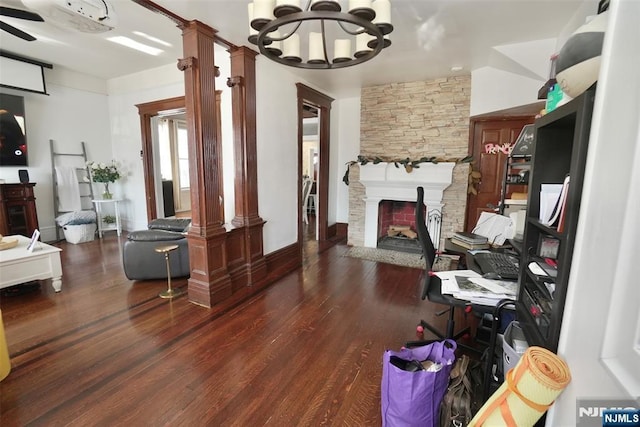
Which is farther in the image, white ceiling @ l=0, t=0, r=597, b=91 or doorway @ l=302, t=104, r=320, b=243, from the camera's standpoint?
doorway @ l=302, t=104, r=320, b=243

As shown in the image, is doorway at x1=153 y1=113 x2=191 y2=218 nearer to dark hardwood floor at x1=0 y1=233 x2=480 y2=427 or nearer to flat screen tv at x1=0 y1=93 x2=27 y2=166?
flat screen tv at x1=0 y1=93 x2=27 y2=166

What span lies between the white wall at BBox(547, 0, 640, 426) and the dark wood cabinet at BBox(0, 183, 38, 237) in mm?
6202

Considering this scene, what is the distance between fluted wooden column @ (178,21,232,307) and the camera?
2.58m

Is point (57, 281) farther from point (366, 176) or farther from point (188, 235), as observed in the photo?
point (366, 176)

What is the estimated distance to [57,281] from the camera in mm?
2986

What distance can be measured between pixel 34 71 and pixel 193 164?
381 cm

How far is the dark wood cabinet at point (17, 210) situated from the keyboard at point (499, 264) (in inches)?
236

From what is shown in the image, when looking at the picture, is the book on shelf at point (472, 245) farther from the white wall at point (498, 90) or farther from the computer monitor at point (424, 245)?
the white wall at point (498, 90)

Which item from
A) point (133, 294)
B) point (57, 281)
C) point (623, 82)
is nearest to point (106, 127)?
point (57, 281)

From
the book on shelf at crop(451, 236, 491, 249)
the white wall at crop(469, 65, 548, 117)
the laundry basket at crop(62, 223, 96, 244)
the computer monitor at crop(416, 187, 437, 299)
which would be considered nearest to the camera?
the computer monitor at crop(416, 187, 437, 299)

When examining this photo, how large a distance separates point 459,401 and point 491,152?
3.86m

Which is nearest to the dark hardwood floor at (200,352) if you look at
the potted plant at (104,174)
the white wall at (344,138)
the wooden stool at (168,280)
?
the wooden stool at (168,280)

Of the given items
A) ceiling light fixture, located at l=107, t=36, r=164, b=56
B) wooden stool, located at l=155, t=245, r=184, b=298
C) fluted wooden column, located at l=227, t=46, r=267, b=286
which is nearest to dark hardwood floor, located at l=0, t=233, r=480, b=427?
wooden stool, located at l=155, t=245, r=184, b=298

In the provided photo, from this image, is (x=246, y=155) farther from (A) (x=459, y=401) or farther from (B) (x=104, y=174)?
(B) (x=104, y=174)
